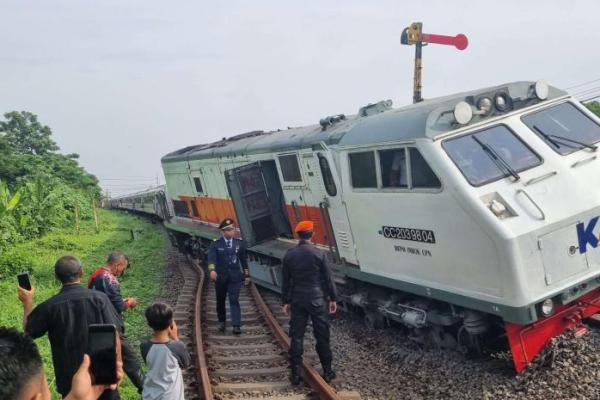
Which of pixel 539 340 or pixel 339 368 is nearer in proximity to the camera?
pixel 539 340

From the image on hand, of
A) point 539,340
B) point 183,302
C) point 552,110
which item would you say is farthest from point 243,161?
point 539,340

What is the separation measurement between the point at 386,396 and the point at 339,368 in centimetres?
108

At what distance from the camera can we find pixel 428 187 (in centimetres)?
666

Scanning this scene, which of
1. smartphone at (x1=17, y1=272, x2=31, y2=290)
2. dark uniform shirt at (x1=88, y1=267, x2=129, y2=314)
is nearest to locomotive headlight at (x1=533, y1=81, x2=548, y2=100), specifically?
dark uniform shirt at (x1=88, y1=267, x2=129, y2=314)

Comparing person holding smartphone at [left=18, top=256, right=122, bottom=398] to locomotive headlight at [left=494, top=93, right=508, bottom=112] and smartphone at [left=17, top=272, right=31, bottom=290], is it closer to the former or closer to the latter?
smartphone at [left=17, top=272, right=31, bottom=290]

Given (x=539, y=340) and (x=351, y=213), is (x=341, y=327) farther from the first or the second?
(x=539, y=340)

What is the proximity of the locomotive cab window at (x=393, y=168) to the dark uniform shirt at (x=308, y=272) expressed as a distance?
1216 millimetres

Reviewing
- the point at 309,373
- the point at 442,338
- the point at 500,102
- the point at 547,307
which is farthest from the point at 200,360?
the point at 500,102

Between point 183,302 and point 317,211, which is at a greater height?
point 317,211

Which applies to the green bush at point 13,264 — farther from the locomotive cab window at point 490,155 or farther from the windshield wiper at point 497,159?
the windshield wiper at point 497,159

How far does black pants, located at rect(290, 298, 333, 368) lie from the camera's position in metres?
7.02

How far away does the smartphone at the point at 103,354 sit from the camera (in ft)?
9.05

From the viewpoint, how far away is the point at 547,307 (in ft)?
19.7

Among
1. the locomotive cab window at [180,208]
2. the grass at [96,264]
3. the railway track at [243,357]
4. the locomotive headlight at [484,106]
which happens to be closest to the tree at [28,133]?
the grass at [96,264]
